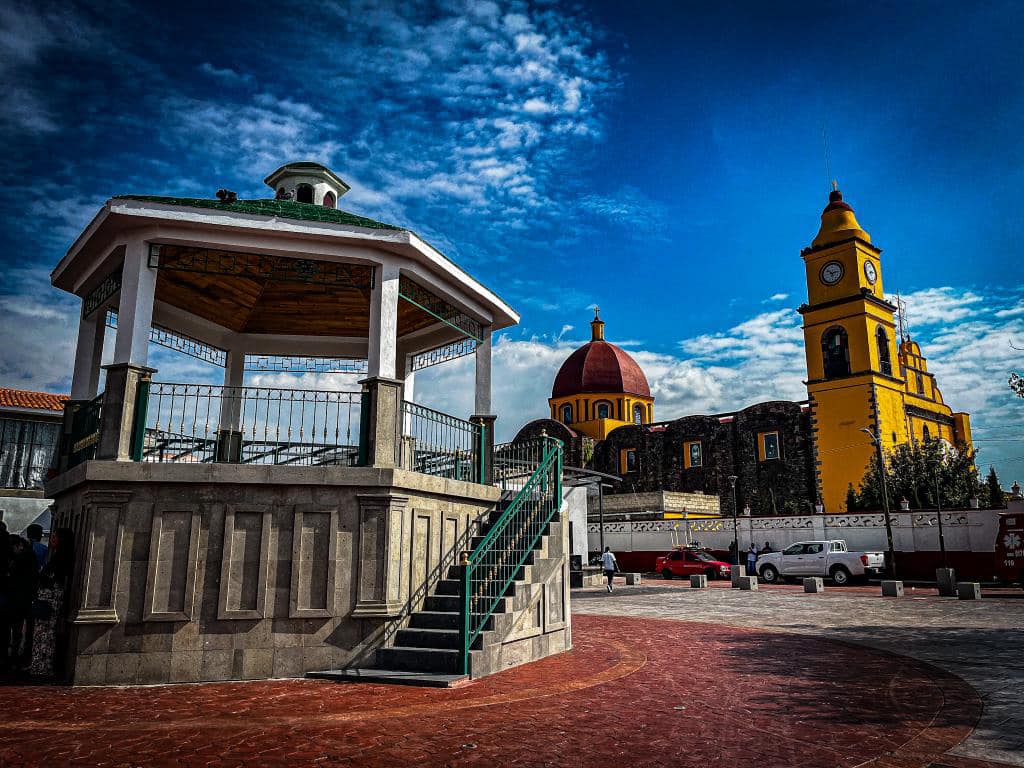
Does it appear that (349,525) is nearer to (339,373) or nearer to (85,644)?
(85,644)

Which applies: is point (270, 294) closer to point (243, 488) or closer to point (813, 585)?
point (243, 488)

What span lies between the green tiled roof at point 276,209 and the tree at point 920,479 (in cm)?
3474

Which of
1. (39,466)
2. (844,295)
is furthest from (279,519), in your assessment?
(844,295)

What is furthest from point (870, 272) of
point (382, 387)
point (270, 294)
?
point (382, 387)

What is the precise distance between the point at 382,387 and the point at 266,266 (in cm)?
278

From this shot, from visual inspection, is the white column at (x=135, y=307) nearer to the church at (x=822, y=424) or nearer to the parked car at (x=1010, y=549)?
the parked car at (x=1010, y=549)

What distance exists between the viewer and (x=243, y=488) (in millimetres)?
8891

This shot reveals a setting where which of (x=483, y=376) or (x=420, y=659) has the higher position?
(x=483, y=376)

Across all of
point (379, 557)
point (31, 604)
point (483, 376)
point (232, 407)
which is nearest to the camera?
point (31, 604)

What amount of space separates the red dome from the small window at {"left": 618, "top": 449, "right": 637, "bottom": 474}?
6433 mm

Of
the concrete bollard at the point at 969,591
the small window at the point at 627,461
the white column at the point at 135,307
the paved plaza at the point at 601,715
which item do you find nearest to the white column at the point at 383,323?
the white column at the point at 135,307

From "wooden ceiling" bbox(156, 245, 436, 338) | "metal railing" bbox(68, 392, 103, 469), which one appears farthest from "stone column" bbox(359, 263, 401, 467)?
"metal railing" bbox(68, 392, 103, 469)

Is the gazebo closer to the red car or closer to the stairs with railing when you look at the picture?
the stairs with railing

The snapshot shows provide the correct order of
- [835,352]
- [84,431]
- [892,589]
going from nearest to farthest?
[84,431]
[892,589]
[835,352]
